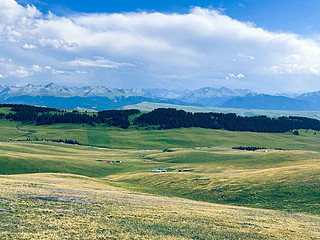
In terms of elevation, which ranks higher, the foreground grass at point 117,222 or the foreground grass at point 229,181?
the foreground grass at point 117,222

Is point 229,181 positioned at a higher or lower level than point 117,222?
lower

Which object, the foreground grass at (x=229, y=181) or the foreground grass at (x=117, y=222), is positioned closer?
the foreground grass at (x=117, y=222)

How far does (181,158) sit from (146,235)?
116m

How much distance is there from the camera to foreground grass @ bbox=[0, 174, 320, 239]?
1038 inches

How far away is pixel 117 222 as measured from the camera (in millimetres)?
30844

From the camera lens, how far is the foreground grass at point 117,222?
26.4 metres

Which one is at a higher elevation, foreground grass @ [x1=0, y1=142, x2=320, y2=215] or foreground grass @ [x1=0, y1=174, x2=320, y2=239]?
foreground grass @ [x1=0, y1=174, x2=320, y2=239]

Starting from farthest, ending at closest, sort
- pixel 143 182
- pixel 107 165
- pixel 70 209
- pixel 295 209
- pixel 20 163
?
1. pixel 107 165
2. pixel 20 163
3. pixel 143 182
4. pixel 295 209
5. pixel 70 209

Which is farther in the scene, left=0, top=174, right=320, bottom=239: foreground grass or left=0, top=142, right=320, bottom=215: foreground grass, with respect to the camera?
left=0, top=142, right=320, bottom=215: foreground grass

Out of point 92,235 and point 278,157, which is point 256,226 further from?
point 278,157

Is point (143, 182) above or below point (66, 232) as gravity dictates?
below

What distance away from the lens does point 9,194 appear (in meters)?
37.5

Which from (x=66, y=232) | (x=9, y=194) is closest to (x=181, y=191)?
(x=9, y=194)

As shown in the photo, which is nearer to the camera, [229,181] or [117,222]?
[117,222]
